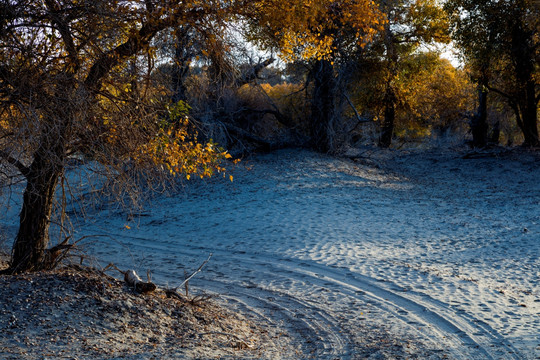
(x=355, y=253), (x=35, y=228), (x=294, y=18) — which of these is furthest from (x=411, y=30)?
(x=35, y=228)

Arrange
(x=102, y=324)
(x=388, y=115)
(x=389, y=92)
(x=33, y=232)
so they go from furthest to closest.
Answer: (x=388, y=115)
(x=389, y=92)
(x=33, y=232)
(x=102, y=324)

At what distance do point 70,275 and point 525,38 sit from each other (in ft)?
65.8

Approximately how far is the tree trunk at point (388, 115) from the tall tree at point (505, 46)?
5.03 m

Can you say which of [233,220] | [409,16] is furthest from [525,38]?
[233,220]

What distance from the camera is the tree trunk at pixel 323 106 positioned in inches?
785

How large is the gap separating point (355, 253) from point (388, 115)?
1942 cm

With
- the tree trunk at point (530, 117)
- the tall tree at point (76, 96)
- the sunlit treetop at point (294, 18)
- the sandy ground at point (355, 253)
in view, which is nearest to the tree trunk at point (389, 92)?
the tree trunk at point (530, 117)

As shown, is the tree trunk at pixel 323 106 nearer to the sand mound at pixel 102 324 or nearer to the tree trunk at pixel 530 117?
the tree trunk at pixel 530 117

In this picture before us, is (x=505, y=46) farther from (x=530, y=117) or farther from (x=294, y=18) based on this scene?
(x=294, y=18)

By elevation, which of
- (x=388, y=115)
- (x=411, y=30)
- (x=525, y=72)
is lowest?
(x=388, y=115)

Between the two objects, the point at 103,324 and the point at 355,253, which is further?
the point at 355,253

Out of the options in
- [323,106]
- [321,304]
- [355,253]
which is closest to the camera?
[321,304]

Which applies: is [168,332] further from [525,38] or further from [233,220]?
[525,38]

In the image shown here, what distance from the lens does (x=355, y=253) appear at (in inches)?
389
